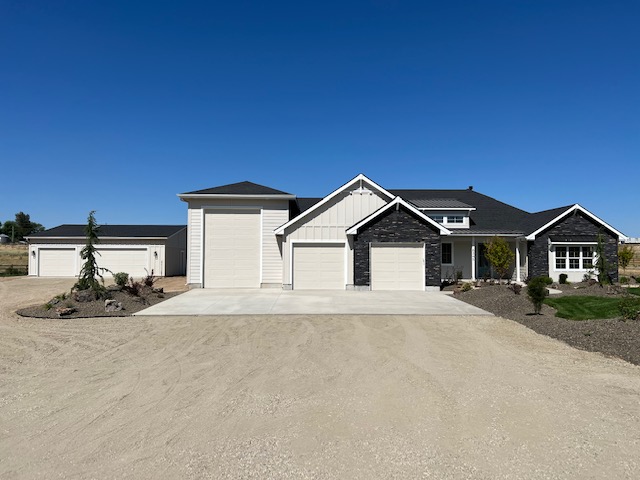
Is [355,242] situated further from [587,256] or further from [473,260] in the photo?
[587,256]

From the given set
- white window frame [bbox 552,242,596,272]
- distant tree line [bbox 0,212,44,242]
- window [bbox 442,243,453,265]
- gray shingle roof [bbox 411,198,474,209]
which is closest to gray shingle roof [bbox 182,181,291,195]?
gray shingle roof [bbox 411,198,474,209]

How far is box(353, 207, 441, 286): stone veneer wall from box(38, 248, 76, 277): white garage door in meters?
22.3

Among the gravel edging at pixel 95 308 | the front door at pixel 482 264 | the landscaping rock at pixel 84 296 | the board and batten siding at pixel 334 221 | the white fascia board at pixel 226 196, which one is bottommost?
the gravel edging at pixel 95 308

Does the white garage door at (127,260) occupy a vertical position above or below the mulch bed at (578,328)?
above

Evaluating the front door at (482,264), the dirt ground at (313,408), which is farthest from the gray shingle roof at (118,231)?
the front door at (482,264)

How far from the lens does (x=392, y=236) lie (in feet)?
58.6

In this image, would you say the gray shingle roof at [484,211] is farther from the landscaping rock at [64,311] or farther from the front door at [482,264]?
the landscaping rock at [64,311]

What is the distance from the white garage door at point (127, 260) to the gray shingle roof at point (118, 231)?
114 cm

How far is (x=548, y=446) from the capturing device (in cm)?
363

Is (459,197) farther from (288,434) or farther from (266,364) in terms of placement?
(288,434)

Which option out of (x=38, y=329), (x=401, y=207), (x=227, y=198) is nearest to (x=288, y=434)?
(x=38, y=329)

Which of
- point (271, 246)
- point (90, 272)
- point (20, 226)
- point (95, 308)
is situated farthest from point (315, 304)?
point (20, 226)

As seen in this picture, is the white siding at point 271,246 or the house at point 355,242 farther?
the white siding at point 271,246

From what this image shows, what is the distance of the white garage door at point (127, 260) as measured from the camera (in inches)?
1048
